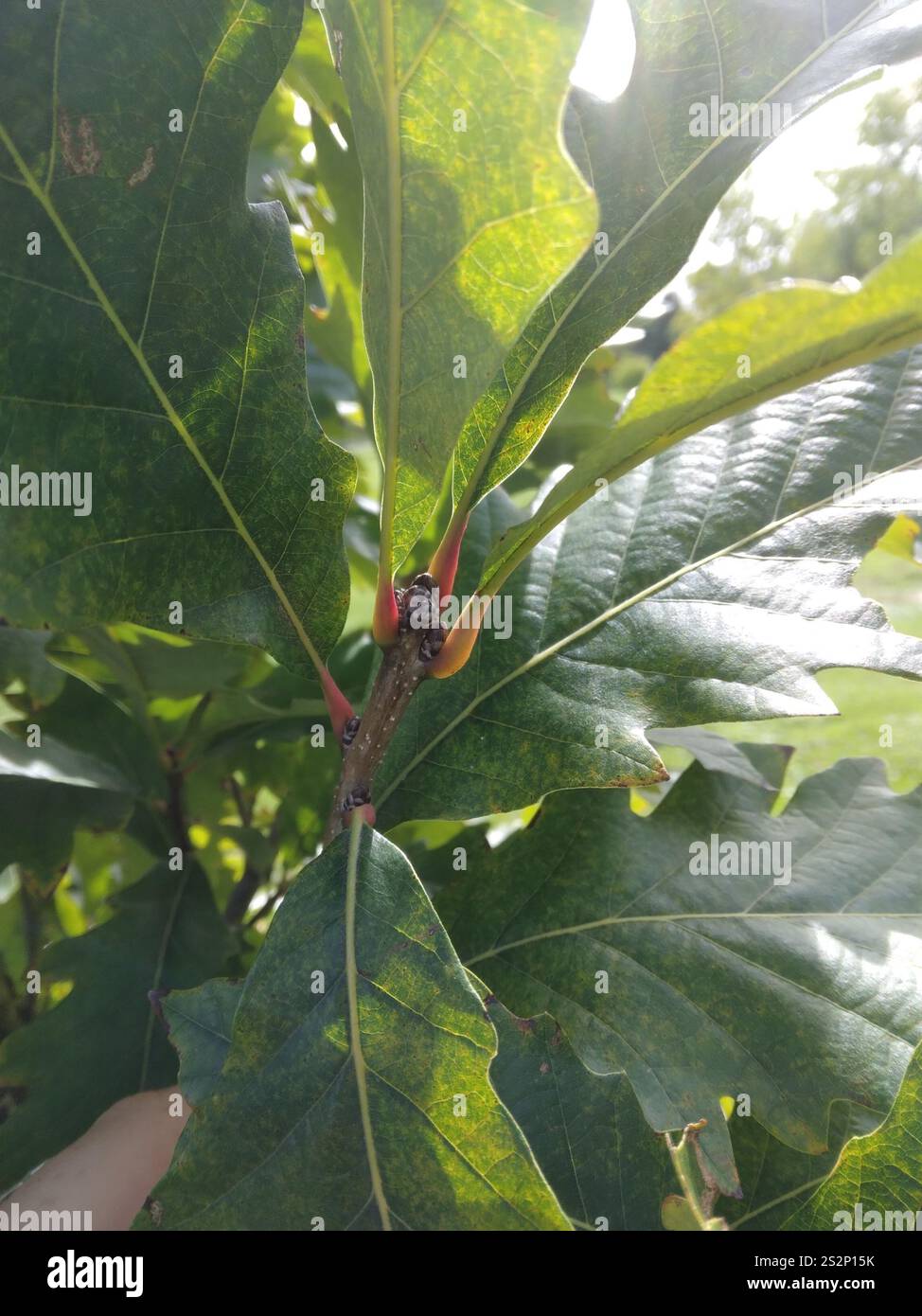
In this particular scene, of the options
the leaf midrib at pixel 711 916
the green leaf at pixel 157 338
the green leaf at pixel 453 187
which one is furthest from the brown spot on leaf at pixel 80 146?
the leaf midrib at pixel 711 916

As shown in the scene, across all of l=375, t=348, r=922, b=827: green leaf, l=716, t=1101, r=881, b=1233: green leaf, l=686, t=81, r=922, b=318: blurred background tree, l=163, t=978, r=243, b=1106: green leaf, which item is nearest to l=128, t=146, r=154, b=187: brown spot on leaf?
l=375, t=348, r=922, b=827: green leaf

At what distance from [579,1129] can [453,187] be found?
0.69 metres

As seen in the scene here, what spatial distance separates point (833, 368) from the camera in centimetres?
54

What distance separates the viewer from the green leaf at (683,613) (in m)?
0.81

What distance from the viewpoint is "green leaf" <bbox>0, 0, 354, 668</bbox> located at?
2.10 ft

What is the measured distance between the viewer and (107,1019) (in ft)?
3.26

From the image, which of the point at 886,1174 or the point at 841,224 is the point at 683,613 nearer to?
the point at 886,1174

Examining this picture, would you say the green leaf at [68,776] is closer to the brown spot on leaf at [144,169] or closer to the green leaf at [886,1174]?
the brown spot on leaf at [144,169]

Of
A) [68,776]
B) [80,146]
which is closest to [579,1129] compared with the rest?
[68,776]

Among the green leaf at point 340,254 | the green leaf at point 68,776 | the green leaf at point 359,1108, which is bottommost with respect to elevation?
the green leaf at point 359,1108

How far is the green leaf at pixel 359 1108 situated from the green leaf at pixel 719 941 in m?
0.24
